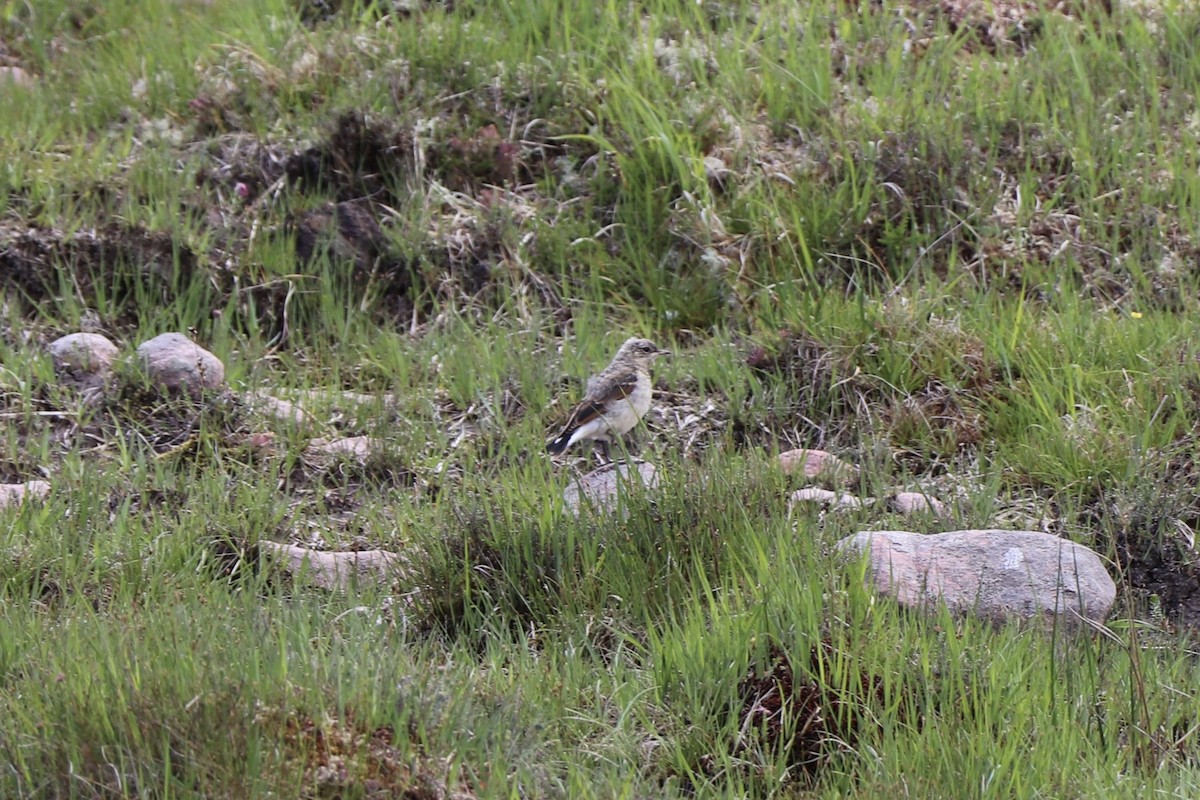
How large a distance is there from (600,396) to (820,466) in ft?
3.06

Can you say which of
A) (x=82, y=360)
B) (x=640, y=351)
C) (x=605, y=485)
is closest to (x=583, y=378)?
(x=640, y=351)

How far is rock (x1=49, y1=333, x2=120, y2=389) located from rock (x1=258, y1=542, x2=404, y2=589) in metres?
1.69

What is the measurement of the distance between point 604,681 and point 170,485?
7.62 feet

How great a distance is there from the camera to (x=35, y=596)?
14.7 ft

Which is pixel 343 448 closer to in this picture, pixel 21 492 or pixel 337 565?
pixel 337 565

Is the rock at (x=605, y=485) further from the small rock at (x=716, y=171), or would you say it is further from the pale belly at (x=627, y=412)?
the small rock at (x=716, y=171)

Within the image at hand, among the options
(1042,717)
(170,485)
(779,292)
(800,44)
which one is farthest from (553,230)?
(1042,717)

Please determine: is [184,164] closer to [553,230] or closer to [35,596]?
[553,230]

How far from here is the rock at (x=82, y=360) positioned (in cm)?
619

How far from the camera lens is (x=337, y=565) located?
4789 millimetres

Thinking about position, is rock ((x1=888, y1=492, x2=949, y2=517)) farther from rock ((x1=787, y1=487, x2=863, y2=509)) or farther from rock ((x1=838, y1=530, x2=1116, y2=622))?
rock ((x1=838, y1=530, x2=1116, y2=622))

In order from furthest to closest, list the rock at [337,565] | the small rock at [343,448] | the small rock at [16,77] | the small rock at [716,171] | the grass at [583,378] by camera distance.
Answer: the small rock at [16,77] → the small rock at [716,171] → the small rock at [343,448] → the rock at [337,565] → the grass at [583,378]

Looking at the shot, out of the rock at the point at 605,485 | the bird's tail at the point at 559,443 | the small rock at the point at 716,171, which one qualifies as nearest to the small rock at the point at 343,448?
the bird's tail at the point at 559,443

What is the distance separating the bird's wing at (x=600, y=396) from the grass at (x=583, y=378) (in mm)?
182
